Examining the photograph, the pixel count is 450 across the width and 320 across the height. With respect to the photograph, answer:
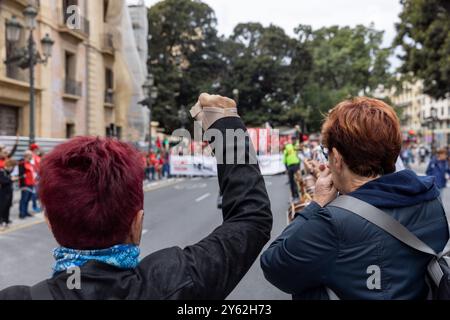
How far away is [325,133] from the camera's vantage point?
1794 millimetres

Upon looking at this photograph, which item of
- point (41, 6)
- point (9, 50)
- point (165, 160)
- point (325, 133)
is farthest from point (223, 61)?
point (165, 160)

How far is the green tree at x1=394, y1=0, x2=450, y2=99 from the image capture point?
20.5 m

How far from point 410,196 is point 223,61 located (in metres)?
2.86

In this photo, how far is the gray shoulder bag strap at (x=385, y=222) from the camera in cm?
161

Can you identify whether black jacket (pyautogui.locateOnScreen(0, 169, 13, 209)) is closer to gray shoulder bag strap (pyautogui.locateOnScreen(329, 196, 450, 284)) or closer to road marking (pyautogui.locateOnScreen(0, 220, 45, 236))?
road marking (pyautogui.locateOnScreen(0, 220, 45, 236))

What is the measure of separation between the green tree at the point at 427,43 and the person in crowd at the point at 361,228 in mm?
19851

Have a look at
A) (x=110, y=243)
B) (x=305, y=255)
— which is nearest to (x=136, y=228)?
(x=110, y=243)

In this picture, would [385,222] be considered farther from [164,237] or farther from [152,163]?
[152,163]

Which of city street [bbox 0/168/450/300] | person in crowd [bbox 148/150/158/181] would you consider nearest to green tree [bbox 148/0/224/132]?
Answer: city street [bbox 0/168/450/300]

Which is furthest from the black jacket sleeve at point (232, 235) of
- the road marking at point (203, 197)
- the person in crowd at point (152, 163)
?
the person in crowd at point (152, 163)

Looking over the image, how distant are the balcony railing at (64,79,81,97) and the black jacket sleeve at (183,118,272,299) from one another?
2085cm

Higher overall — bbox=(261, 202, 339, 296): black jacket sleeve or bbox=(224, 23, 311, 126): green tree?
bbox=(224, 23, 311, 126): green tree

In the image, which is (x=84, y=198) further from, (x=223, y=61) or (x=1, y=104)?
(x=1, y=104)
